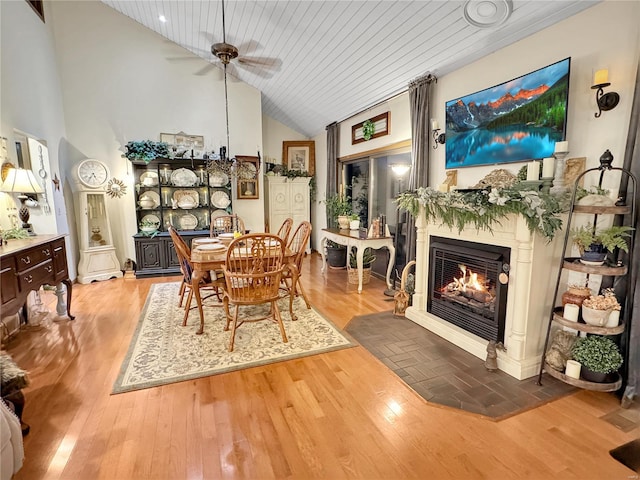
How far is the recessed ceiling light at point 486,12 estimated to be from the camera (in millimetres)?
2471

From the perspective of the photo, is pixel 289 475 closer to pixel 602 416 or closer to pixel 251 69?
pixel 602 416

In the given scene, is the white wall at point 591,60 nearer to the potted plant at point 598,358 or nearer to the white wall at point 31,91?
the potted plant at point 598,358

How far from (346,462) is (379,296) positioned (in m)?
2.74

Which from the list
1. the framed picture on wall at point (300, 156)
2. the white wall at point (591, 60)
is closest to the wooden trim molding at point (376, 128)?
the framed picture on wall at point (300, 156)

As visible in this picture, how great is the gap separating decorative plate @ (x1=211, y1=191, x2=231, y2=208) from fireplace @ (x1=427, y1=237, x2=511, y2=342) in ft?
13.2

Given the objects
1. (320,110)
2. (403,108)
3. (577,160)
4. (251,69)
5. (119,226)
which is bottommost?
(119,226)

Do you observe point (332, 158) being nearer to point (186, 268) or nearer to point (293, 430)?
point (186, 268)

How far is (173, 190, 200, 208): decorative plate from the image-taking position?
5.68m

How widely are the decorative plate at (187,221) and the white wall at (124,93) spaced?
2.44ft


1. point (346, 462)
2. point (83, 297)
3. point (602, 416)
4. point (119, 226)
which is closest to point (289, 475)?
point (346, 462)

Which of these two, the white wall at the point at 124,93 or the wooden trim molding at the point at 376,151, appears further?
the white wall at the point at 124,93

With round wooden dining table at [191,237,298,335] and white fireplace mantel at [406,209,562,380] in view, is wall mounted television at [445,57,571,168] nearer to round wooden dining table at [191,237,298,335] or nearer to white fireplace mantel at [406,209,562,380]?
white fireplace mantel at [406,209,562,380]

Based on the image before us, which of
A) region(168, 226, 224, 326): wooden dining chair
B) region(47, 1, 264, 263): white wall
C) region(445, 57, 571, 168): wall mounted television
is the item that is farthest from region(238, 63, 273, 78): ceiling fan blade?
region(168, 226, 224, 326): wooden dining chair

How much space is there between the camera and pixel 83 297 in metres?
4.32
